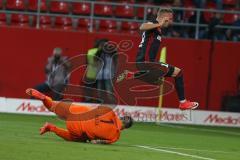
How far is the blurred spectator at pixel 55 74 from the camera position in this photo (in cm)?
2667

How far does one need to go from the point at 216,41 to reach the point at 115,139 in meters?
14.5

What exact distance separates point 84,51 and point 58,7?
1.81 metres

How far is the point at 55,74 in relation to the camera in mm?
26703

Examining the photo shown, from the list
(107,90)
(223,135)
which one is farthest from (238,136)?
(107,90)

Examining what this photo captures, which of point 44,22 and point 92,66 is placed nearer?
point 92,66

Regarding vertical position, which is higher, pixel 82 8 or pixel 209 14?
pixel 82 8

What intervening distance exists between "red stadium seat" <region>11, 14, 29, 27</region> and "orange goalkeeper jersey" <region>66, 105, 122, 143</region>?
13831mm

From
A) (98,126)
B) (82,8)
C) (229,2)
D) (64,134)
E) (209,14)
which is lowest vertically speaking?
(64,134)

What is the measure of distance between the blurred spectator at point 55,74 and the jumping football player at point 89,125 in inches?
438

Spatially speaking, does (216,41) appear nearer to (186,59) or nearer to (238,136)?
(186,59)

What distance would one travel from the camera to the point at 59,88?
2655cm

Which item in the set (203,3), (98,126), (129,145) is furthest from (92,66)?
(98,126)

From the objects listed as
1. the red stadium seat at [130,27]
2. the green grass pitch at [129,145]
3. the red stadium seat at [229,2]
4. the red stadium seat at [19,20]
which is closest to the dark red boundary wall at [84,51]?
the red stadium seat at [19,20]

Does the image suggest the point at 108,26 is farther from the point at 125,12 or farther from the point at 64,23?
the point at 64,23
